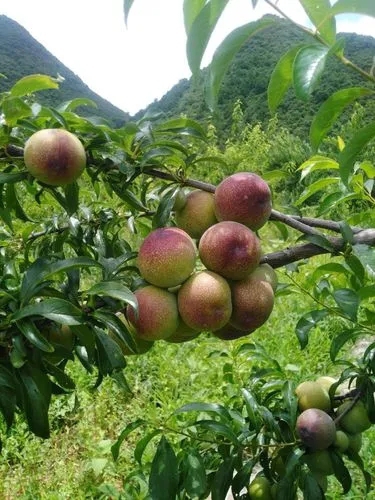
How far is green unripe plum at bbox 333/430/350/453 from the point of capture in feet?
3.08

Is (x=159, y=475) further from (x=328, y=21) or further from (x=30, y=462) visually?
(x=30, y=462)

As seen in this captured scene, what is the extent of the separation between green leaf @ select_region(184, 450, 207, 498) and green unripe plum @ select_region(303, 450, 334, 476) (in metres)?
0.18

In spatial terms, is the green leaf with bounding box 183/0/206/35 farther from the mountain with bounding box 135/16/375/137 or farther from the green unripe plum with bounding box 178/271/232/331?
the mountain with bounding box 135/16/375/137

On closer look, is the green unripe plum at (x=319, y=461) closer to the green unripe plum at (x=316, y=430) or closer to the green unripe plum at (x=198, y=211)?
the green unripe plum at (x=316, y=430)

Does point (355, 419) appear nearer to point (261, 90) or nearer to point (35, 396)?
point (35, 396)

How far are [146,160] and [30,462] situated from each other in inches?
66.3

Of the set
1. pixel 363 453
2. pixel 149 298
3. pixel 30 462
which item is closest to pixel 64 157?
pixel 149 298

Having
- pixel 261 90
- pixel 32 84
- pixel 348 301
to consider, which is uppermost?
pixel 32 84

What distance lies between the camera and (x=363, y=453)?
70.2 inches

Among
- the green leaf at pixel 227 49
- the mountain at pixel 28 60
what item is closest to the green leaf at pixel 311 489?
the green leaf at pixel 227 49

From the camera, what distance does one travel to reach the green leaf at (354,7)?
1.36ft

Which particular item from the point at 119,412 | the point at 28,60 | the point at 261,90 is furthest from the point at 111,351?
the point at 28,60

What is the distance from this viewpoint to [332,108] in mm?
529

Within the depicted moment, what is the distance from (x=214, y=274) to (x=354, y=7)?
37cm
